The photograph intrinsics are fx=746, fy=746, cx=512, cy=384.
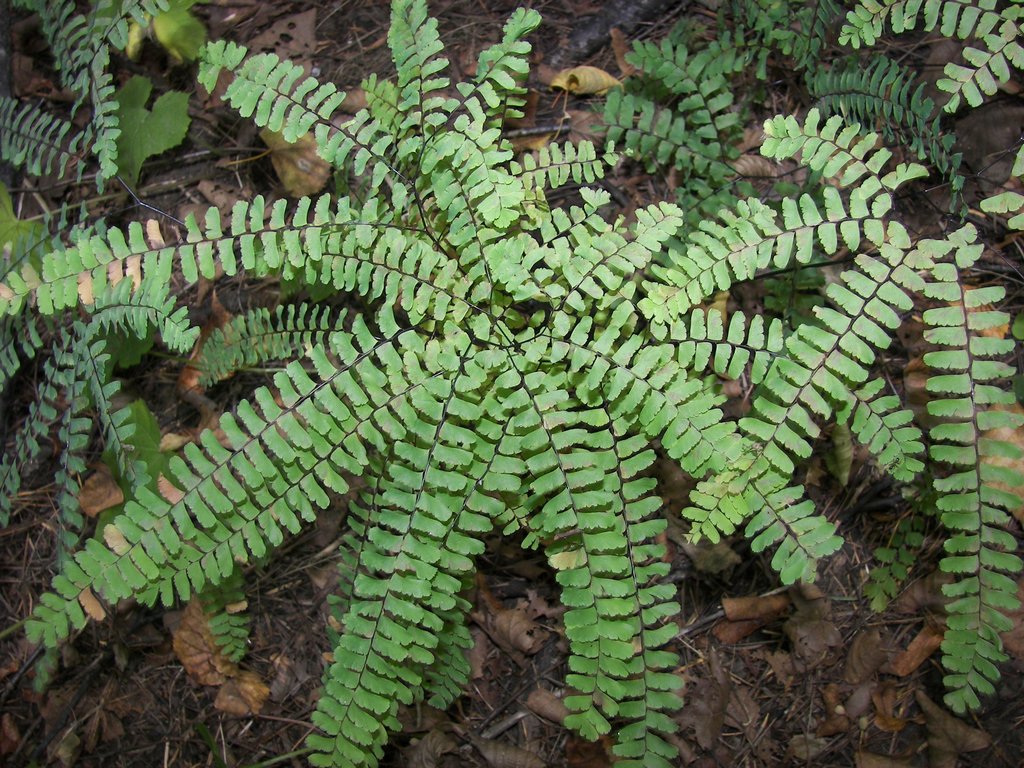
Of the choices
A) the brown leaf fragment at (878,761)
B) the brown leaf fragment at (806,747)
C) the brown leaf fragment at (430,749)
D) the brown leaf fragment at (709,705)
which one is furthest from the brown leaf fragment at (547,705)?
the brown leaf fragment at (878,761)

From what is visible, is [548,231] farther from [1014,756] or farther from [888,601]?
[1014,756]

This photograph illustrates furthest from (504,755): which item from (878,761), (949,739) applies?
(949,739)

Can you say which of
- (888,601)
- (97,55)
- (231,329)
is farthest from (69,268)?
(888,601)

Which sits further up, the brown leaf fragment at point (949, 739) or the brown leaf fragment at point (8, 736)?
the brown leaf fragment at point (949, 739)

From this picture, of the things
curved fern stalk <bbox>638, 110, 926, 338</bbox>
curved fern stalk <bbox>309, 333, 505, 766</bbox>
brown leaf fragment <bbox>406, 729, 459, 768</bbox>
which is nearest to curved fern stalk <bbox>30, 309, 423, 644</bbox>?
curved fern stalk <bbox>309, 333, 505, 766</bbox>

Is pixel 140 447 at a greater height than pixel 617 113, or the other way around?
pixel 617 113

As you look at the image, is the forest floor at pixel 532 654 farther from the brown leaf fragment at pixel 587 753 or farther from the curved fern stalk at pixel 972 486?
the curved fern stalk at pixel 972 486

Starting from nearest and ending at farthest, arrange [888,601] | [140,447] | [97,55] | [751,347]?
[751,347] < [888,601] < [140,447] < [97,55]

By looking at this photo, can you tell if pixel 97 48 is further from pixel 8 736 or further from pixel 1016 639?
pixel 1016 639
